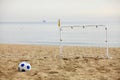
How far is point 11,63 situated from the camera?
21.0 ft

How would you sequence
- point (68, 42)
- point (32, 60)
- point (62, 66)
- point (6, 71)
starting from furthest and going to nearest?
point (68, 42), point (32, 60), point (62, 66), point (6, 71)

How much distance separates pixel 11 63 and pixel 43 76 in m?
1.68

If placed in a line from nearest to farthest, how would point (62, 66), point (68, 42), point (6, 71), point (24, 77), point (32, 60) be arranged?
point (24, 77)
point (6, 71)
point (62, 66)
point (32, 60)
point (68, 42)

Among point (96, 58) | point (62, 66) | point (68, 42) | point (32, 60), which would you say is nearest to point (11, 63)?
point (32, 60)

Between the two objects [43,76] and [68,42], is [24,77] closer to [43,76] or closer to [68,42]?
[43,76]

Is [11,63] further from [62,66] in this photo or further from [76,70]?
[76,70]

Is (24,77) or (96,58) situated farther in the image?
(96,58)

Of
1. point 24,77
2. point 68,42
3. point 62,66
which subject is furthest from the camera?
point 68,42

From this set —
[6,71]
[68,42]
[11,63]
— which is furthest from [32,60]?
[68,42]

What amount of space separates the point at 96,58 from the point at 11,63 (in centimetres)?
229

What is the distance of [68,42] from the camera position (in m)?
12.2

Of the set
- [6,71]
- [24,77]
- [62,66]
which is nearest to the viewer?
[24,77]

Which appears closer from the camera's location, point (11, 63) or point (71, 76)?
point (71, 76)

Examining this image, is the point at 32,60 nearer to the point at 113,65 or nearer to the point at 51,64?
the point at 51,64
